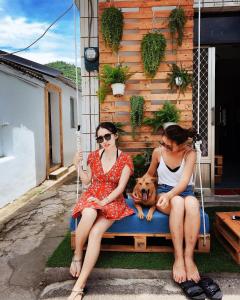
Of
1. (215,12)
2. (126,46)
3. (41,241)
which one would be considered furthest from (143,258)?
(215,12)

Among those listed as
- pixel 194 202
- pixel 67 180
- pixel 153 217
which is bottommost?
pixel 67 180

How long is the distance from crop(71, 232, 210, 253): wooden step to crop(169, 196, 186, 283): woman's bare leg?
14.8 inches

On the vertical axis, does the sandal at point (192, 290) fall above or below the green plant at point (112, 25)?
below

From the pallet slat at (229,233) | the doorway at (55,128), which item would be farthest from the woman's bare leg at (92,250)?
the doorway at (55,128)

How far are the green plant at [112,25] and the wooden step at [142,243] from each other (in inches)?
107

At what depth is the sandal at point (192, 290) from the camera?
253cm

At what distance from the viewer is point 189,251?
280cm

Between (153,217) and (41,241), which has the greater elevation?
(153,217)

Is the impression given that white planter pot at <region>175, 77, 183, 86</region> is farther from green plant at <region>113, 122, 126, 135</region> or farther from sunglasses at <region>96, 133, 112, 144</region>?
sunglasses at <region>96, 133, 112, 144</region>

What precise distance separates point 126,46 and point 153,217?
2.65 m

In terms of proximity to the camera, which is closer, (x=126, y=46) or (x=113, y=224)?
(x=113, y=224)

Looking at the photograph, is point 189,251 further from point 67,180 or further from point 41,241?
point 67,180

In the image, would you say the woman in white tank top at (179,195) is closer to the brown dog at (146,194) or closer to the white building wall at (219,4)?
the brown dog at (146,194)

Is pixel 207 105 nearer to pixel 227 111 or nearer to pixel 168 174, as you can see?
A: pixel 168 174
